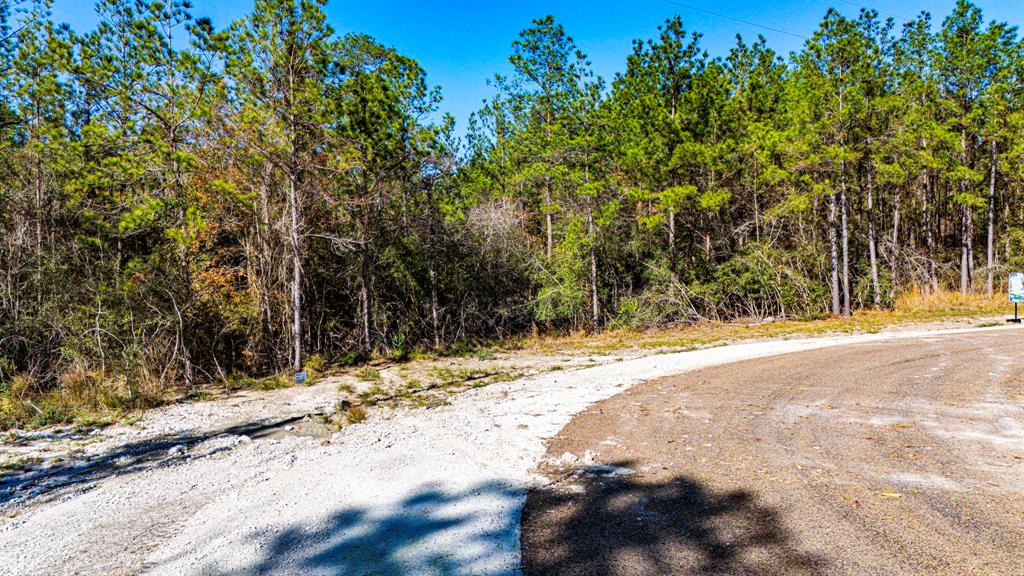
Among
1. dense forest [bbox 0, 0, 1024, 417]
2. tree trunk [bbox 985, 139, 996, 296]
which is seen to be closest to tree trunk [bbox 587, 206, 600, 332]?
dense forest [bbox 0, 0, 1024, 417]

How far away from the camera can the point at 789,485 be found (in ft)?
11.8

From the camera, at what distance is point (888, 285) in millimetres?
19453

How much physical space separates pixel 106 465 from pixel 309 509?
331 centimetres

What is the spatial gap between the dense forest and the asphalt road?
8280mm

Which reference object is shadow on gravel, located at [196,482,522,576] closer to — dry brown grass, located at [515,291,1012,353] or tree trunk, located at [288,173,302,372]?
tree trunk, located at [288,173,302,372]

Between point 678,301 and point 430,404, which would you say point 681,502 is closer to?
point 430,404

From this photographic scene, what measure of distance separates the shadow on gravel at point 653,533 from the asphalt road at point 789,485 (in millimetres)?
10

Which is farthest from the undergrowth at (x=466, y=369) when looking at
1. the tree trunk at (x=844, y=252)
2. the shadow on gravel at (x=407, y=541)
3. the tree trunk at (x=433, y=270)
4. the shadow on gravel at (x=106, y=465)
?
the shadow on gravel at (x=407, y=541)

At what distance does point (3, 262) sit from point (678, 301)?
17.4 metres

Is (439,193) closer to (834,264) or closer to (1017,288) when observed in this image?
(834,264)

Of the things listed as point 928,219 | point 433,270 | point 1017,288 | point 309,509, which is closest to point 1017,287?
point 1017,288

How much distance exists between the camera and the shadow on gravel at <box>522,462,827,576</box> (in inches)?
104

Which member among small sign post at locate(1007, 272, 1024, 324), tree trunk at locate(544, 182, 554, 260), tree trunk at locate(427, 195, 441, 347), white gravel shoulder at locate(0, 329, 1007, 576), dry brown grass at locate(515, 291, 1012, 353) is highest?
tree trunk at locate(544, 182, 554, 260)

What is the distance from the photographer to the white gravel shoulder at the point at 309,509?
2.93 metres
